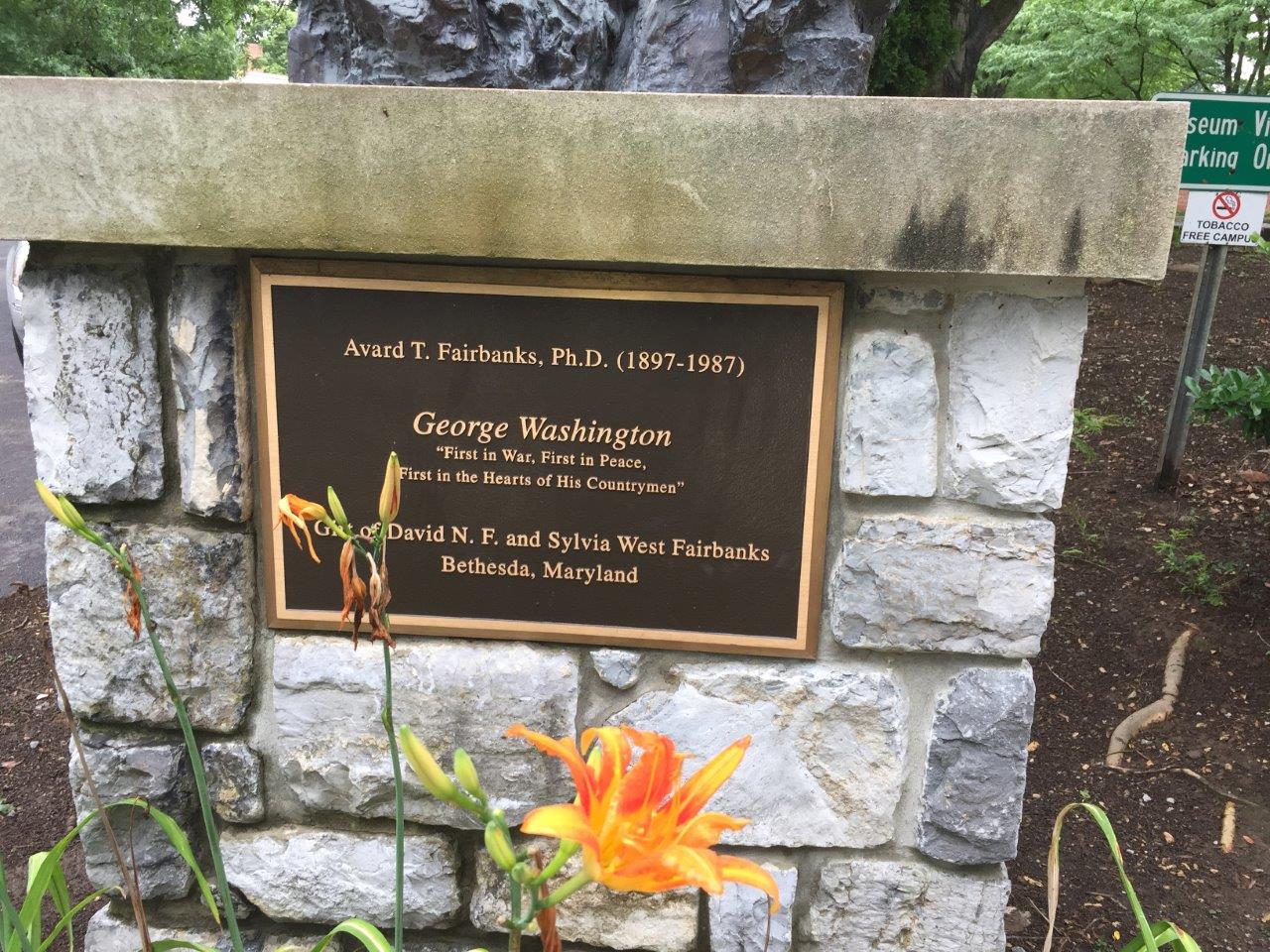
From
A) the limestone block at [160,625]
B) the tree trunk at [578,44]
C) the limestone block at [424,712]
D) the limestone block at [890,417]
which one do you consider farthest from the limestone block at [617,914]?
the tree trunk at [578,44]

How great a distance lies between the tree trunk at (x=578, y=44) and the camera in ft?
5.57

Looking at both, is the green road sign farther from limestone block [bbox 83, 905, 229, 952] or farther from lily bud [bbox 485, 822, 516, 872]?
lily bud [bbox 485, 822, 516, 872]

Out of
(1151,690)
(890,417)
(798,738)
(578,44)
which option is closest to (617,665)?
(798,738)

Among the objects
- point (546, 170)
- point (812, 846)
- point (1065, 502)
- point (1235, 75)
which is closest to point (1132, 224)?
point (546, 170)

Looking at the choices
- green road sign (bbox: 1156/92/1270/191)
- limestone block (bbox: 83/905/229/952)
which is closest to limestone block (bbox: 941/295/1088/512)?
limestone block (bbox: 83/905/229/952)

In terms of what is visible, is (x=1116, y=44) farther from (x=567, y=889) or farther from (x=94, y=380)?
(x=567, y=889)

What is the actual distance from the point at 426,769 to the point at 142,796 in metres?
1.40

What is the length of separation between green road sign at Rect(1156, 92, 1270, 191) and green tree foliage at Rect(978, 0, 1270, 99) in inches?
137

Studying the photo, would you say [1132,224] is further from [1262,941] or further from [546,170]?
[1262,941]

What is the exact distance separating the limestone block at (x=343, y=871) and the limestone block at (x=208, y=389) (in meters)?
0.60

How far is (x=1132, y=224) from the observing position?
58.5 inches

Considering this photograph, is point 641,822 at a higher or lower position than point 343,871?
higher

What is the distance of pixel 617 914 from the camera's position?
1.91m

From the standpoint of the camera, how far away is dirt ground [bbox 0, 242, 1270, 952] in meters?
2.59
